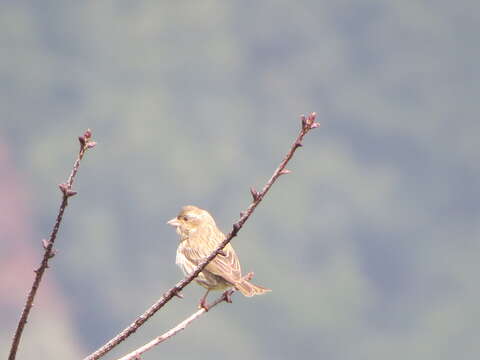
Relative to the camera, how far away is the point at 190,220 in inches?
272

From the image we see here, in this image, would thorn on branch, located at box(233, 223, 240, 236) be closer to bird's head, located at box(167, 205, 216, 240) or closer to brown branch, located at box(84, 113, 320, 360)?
brown branch, located at box(84, 113, 320, 360)

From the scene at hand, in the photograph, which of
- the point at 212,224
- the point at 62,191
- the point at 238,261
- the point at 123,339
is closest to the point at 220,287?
the point at 238,261

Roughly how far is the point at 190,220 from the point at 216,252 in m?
5.02

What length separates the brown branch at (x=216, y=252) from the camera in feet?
6.08

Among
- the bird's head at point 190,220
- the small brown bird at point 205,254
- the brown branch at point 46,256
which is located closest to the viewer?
the brown branch at point 46,256

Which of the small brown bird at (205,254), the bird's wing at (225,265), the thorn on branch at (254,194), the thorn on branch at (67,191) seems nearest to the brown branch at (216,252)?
the thorn on branch at (254,194)

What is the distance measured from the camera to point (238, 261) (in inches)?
248

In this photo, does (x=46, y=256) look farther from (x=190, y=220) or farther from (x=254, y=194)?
(x=190, y=220)

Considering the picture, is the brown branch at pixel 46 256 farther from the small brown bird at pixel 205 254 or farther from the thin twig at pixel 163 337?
the small brown bird at pixel 205 254

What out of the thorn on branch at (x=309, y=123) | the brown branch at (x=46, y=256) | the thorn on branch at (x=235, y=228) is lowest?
the brown branch at (x=46, y=256)

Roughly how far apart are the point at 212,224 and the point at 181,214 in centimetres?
34

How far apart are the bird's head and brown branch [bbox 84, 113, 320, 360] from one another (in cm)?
470

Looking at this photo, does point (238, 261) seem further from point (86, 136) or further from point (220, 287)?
point (86, 136)

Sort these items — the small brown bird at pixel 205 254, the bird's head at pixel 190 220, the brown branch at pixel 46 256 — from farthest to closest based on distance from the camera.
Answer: the bird's head at pixel 190 220 → the small brown bird at pixel 205 254 → the brown branch at pixel 46 256
